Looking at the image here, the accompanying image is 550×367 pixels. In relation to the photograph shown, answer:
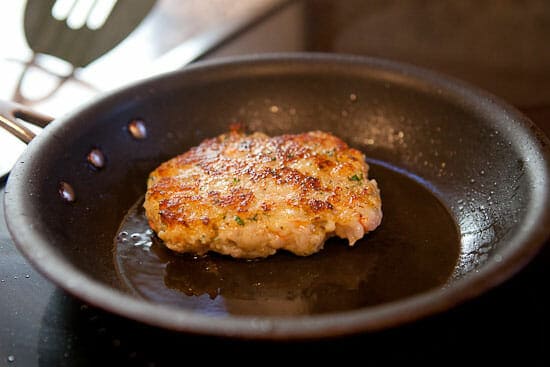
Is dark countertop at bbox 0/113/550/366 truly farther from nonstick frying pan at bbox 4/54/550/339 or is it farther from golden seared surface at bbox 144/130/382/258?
golden seared surface at bbox 144/130/382/258

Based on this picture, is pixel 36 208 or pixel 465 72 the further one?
pixel 465 72

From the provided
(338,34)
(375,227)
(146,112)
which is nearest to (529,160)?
(375,227)

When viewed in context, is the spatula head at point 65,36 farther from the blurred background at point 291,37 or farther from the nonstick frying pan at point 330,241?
the nonstick frying pan at point 330,241

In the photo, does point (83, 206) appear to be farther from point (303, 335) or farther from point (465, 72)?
point (465, 72)

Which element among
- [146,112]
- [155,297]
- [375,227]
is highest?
[146,112]

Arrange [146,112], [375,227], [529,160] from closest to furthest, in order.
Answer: [529,160]
[375,227]
[146,112]

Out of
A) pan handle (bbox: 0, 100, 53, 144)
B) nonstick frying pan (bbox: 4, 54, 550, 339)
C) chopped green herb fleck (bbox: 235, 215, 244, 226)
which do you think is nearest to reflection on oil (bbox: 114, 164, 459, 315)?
nonstick frying pan (bbox: 4, 54, 550, 339)

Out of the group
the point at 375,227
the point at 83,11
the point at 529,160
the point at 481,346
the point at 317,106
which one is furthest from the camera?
the point at 83,11

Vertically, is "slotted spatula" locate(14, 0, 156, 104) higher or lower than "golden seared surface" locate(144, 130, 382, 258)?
higher
